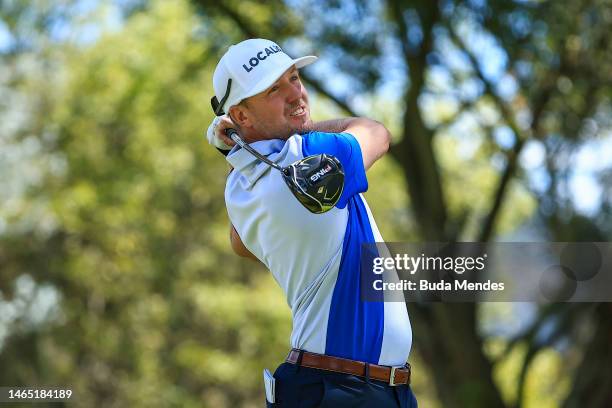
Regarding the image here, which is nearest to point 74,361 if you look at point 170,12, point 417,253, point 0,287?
point 0,287

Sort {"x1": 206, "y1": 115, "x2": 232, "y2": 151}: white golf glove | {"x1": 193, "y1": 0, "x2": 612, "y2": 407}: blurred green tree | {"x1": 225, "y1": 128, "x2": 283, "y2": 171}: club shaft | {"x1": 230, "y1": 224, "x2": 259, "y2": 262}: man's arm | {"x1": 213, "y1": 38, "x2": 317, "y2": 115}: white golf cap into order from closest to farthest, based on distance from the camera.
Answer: {"x1": 225, "y1": 128, "x2": 283, "y2": 171}: club shaft, {"x1": 213, "y1": 38, "x2": 317, "y2": 115}: white golf cap, {"x1": 206, "y1": 115, "x2": 232, "y2": 151}: white golf glove, {"x1": 230, "y1": 224, "x2": 259, "y2": 262}: man's arm, {"x1": 193, "y1": 0, "x2": 612, "y2": 407}: blurred green tree

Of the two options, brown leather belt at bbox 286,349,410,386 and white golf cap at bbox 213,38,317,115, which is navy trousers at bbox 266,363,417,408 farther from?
white golf cap at bbox 213,38,317,115

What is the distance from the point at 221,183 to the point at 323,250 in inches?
926

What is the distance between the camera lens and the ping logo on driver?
319cm

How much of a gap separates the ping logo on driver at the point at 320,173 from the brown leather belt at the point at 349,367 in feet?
2.13

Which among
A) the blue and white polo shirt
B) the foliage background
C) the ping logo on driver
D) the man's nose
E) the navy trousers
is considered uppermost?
the man's nose

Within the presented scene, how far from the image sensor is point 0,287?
19172 mm

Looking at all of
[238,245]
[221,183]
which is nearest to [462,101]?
[238,245]

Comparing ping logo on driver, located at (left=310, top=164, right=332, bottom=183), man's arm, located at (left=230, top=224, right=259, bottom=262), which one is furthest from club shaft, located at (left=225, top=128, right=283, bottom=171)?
man's arm, located at (left=230, top=224, right=259, bottom=262)

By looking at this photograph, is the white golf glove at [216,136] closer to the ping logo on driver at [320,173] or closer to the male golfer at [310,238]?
the male golfer at [310,238]

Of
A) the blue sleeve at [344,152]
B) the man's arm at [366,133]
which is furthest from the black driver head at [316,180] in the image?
the man's arm at [366,133]

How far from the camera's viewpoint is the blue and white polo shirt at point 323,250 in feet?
11.2

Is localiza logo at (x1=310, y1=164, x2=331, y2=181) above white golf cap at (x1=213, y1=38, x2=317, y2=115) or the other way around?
the other way around

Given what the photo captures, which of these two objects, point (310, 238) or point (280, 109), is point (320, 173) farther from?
point (280, 109)
